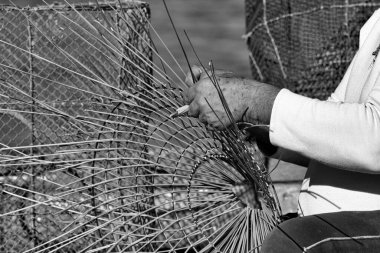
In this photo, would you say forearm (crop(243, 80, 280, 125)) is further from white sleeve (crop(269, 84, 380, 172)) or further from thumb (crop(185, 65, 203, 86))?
thumb (crop(185, 65, 203, 86))

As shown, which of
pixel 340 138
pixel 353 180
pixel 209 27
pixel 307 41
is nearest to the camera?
pixel 340 138

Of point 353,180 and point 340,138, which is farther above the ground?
point 340,138

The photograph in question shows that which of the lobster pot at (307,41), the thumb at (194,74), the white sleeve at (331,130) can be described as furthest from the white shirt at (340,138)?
the lobster pot at (307,41)

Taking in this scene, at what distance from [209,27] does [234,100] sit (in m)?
4.92

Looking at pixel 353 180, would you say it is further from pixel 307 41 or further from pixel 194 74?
pixel 307 41

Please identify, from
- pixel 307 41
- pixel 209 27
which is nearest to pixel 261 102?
pixel 307 41

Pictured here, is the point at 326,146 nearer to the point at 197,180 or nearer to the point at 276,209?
the point at 276,209

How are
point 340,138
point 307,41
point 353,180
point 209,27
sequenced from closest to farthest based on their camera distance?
point 340,138, point 353,180, point 307,41, point 209,27

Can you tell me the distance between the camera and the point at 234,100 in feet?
4.63

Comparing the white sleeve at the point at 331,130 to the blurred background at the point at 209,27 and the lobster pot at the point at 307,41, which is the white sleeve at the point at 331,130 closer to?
the lobster pot at the point at 307,41

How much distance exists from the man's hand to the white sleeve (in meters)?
0.03

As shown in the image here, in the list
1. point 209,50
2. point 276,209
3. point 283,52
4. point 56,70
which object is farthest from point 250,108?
point 209,50

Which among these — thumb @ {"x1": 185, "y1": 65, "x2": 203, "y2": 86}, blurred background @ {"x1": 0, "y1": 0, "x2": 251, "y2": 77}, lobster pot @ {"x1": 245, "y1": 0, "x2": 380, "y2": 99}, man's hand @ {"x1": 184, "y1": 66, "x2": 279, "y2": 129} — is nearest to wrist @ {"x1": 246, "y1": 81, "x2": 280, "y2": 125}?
man's hand @ {"x1": 184, "y1": 66, "x2": 279, "y2": 129}

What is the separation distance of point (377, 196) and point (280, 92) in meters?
0.25
